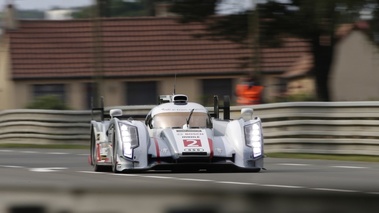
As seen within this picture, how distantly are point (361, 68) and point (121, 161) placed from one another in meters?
39.5

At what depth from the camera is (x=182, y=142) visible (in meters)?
13.9

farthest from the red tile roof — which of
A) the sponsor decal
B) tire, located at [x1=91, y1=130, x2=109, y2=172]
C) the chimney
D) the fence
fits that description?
the sponsor decal

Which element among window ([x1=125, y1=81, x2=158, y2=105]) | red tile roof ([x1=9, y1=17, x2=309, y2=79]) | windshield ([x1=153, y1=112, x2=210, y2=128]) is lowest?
window ([x1=125, y1=81, x2=158, y2=105])

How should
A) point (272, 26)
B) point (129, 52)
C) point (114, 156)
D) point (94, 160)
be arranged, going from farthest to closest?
point (129, 52) < point (272, 26) < point (94, 160) < point (114, 156)

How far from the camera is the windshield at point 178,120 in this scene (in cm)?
1461

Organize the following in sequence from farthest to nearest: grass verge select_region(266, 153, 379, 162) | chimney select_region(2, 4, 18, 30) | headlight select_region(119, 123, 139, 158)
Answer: chimney select_region(2, 4, 18, 30) < grass verge select_region(266, 153, 379, 162) < headlight select_region(119, 123, 139, 158)

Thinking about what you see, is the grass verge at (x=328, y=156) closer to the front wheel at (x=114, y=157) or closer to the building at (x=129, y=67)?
the front wheel at (x=114, y=157)

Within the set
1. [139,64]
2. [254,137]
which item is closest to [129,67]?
[139,64]

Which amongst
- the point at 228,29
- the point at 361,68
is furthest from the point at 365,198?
the point at 361,68

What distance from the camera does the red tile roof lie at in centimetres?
5325

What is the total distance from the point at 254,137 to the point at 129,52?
132 feet

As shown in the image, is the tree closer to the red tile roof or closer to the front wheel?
the front wheel

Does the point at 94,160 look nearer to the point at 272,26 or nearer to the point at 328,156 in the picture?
the point at 328,156

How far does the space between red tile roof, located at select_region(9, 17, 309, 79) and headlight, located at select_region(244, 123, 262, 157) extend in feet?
125
